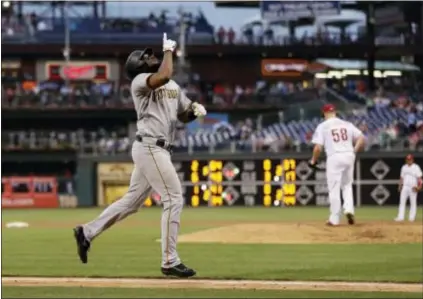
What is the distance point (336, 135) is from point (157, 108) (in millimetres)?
8122

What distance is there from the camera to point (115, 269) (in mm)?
11164

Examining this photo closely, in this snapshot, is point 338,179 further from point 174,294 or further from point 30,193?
point 30,193

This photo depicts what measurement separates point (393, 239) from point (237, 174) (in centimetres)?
2172

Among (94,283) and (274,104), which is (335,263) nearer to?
(94,283)

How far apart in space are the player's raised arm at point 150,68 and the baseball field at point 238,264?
1.77 metres

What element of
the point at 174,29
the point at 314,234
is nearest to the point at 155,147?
the point at 314,234

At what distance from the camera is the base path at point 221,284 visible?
29.9 ft

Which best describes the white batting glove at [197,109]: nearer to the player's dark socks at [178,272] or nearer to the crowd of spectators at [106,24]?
the player's dark socks at [178,272]

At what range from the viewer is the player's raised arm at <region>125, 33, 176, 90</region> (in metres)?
8.46

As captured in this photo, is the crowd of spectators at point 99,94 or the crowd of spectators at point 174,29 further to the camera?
the crowd of spectators at point 174,29

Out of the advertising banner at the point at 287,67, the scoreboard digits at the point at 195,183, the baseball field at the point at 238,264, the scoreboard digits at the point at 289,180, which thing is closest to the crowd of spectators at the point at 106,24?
the advertising banner at the point at 287,67

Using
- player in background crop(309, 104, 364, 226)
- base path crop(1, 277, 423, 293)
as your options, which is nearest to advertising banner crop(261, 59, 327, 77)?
player in background crop(309, 104, 364, 226)

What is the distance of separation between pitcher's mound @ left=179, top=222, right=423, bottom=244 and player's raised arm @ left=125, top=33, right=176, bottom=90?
7.21 meters

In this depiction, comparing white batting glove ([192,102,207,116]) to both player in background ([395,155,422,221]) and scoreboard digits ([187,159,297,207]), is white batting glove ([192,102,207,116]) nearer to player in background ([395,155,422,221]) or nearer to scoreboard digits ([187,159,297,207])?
player in background ([395,155,422,221])
